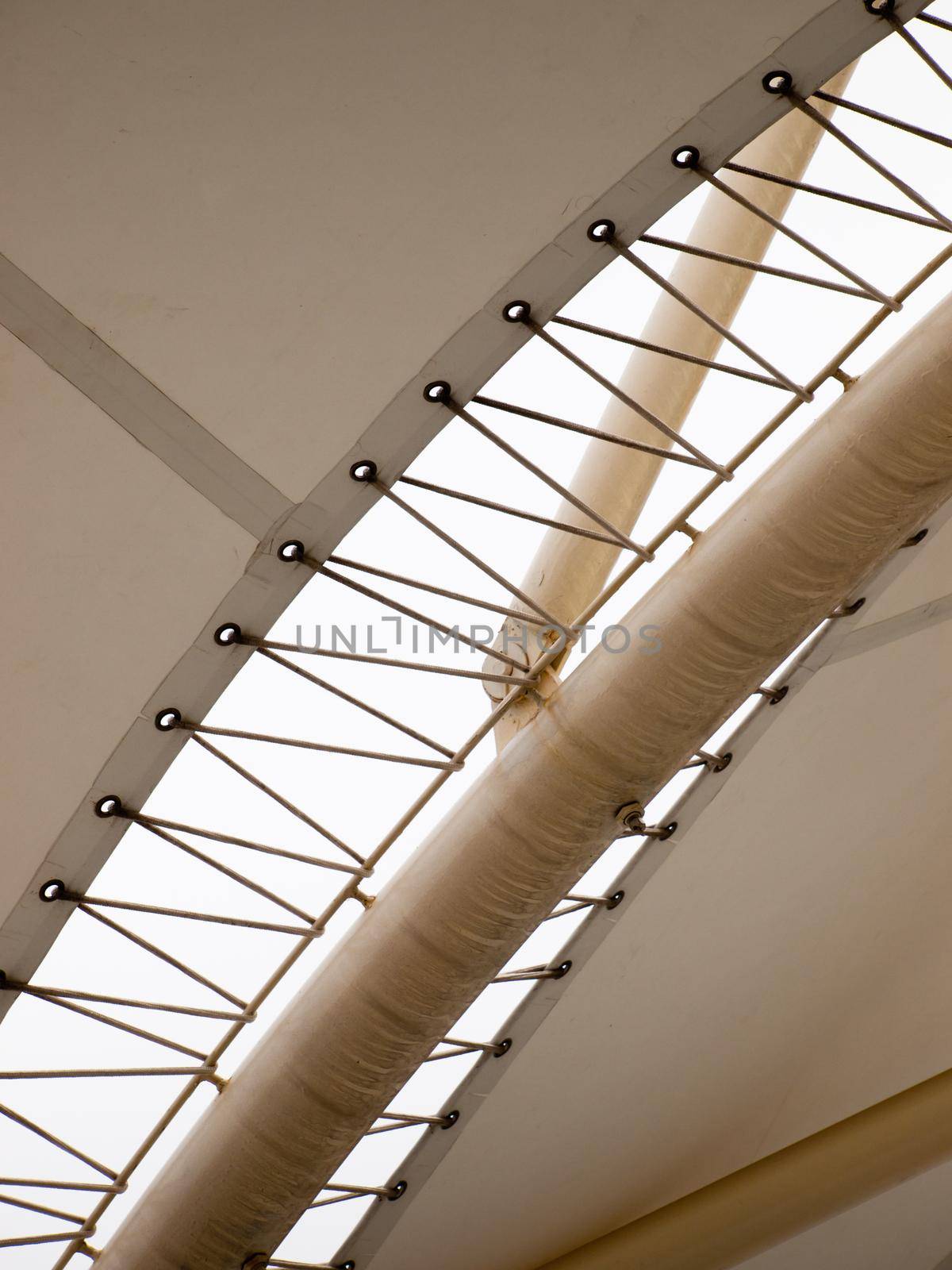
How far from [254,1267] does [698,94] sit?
9.75 m

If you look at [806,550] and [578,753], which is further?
[578,753]

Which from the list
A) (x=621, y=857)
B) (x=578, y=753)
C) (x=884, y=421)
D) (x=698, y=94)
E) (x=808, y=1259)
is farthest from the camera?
(x=808, y=1259)

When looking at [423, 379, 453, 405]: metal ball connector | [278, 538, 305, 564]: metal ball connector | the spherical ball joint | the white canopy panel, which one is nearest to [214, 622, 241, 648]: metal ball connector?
[278, 538, 305, 564]: metal ball connector

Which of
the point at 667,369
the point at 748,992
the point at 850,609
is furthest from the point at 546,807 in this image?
the point at 748,992

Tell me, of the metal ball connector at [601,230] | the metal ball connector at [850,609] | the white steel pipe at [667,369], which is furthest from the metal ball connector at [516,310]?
the metal ball connector at [850,609]

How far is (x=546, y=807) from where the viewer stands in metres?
8.87

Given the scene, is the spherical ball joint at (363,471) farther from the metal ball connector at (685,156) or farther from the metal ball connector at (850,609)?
the metal ball connector at (850,609)

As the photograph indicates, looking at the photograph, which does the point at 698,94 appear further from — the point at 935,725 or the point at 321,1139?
the point at 321,1139

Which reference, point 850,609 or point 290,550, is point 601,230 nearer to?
point 290,550

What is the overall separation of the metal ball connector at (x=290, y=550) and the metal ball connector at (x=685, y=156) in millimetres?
3370

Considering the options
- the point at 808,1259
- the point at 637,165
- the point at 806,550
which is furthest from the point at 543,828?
the point at 808,1259

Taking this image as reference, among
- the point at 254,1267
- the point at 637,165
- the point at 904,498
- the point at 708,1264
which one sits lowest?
the point at 708,1264

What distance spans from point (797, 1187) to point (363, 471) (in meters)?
8.14

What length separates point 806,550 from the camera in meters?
8.16
